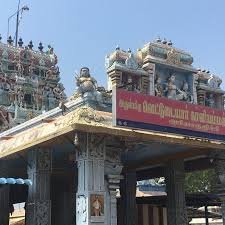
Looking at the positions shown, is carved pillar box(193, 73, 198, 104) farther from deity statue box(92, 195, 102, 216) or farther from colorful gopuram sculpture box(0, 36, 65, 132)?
colorful gopuram sculpture box(0, 36, 65, 132)

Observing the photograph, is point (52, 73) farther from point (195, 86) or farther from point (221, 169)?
point (221, 169)

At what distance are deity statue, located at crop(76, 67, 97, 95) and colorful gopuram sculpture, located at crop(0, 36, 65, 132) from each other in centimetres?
2396

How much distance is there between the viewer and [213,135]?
14.9 m

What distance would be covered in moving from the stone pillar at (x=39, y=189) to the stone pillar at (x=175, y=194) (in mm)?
5965

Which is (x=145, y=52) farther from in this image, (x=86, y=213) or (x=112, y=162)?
(x=86, y=213)

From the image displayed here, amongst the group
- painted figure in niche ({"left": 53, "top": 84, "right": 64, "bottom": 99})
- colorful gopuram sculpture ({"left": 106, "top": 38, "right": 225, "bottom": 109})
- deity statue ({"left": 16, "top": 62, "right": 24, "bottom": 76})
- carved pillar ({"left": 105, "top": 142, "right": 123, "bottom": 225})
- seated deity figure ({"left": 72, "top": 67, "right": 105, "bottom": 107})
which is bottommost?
carved pillar ({"left": 105, "top": 142, "right": 123, "bottom": 225})

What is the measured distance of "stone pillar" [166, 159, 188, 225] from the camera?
731 inches

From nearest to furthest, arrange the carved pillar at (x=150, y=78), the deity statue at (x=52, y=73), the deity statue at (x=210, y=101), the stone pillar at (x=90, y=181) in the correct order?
1. the stone pillar at (x=90, y=181)
2. the carved pillar at (x=150, y=78)
3. the deity statue at (x=210, y=101)
4. the deity statue at (x=52, y=73)

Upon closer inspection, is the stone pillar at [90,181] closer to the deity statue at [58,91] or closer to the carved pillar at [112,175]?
the carved pillar at [112,175]

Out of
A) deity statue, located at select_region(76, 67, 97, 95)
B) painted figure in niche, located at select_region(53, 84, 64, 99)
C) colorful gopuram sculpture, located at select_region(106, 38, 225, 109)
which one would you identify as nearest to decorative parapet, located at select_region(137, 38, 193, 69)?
colorful gopuram sculpture, located at select_region(106, 38, 225, 109)

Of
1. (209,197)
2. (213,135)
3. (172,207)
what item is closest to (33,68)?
(209,197)

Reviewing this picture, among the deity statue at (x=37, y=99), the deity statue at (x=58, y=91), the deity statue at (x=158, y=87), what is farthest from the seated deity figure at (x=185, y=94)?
the deity statue at (x=58, y=91)

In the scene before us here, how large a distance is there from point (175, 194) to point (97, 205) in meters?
6.90

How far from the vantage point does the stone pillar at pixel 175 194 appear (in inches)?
731
